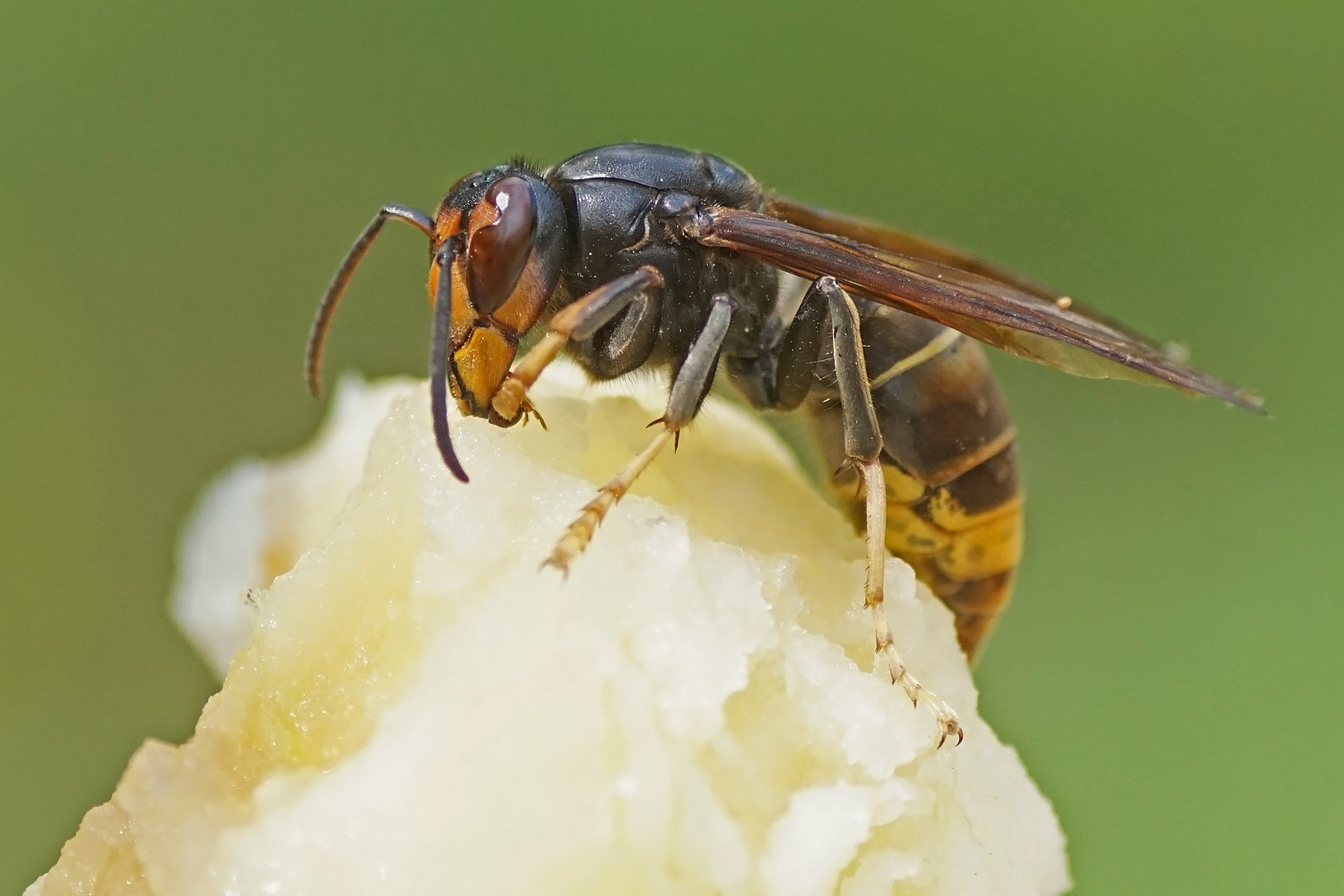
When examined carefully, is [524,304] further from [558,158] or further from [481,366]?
[558,158]

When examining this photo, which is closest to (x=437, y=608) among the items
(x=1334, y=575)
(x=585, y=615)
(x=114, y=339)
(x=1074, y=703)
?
(x=585, y=615)

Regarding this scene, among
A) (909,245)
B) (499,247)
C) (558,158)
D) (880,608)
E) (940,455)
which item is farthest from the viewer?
(558,158)

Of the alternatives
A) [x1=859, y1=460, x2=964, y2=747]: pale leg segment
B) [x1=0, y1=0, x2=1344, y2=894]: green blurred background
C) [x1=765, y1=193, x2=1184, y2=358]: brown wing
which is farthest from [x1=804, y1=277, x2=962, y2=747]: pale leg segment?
[x1=0, y1=0, x2=1344, y2=894]: green blurred background

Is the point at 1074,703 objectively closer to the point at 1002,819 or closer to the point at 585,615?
the point at 1002,819

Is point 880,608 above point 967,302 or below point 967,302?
below

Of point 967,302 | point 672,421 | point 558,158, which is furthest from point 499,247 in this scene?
point 558,158

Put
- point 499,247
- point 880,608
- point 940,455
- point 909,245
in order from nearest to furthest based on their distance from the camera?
point 880,608 → point 499,247 → point 940,455 → point 909,245
